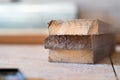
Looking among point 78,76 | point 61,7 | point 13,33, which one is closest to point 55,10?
point 61,7

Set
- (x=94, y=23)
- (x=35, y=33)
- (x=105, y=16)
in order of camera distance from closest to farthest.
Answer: (x=94, y=23) → (x=35, y=33) → (x=105, y=16)

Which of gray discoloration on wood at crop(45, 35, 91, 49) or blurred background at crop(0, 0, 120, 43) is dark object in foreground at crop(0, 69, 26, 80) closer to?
gray discoloration on wood at crop(45, 35, 91, 49)

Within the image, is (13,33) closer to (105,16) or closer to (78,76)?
(105,16)

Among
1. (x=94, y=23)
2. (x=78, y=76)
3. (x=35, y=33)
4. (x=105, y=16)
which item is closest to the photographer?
(x=78, y=76)

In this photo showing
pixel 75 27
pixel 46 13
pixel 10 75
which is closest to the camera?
pixel 10 75

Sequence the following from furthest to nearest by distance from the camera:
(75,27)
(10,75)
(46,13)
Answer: (46,13) < (75,27) < (10,75)

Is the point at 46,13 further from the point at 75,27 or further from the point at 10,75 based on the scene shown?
the point at 10,75

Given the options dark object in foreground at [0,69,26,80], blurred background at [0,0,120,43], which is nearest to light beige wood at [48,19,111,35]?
dark object in foreground at [0,69,26,80]

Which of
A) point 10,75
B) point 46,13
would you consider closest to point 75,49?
point 10,75
